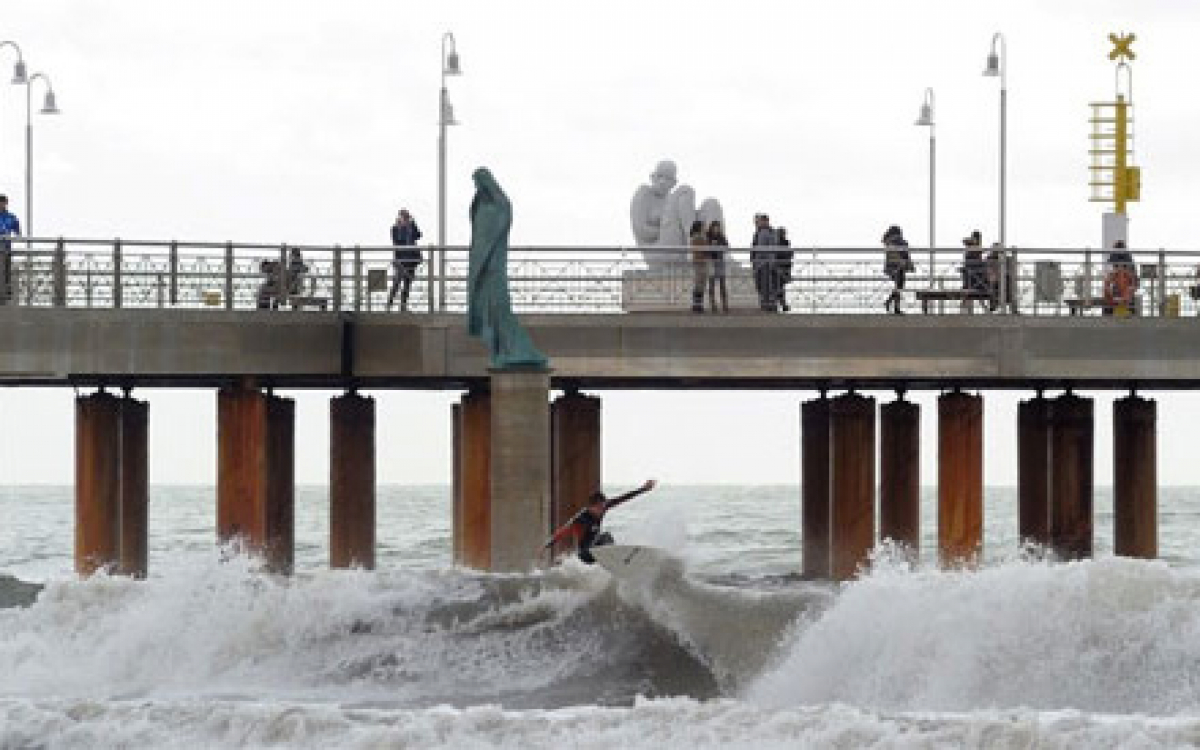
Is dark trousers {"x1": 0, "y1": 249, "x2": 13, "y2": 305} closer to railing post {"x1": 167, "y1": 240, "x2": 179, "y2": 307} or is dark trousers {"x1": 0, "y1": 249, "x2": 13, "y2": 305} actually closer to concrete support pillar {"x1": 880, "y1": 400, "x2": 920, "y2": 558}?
railing post {"x1": 167, "y1": 240, "x2": 179, "y2": 307}

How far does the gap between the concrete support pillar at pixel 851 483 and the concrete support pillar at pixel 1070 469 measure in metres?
2.53

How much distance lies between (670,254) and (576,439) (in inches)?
103

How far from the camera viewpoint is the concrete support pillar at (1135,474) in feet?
151

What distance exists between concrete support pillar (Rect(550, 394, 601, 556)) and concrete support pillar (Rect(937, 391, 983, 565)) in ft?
14.2

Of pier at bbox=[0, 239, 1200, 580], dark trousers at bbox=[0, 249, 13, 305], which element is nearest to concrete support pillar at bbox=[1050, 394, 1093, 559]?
pier at bbox=[0, 239, 1200, 580]

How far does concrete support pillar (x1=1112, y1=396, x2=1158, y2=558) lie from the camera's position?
4603 centimetres

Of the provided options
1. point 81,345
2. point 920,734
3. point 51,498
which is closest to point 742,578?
point 81,345

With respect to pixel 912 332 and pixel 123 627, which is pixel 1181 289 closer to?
pixel 912 332

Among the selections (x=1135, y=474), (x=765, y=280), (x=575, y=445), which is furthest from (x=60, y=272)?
(x=1135, y=474)

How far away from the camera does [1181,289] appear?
43.7 metres

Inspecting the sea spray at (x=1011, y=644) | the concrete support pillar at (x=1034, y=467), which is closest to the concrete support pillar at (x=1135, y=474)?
the concrete support pillar at (x=1034, y=467)

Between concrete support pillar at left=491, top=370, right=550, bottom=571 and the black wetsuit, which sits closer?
the black wetsuit

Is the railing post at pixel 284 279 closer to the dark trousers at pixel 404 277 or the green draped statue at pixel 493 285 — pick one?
the dark trousers at pixel 404 277

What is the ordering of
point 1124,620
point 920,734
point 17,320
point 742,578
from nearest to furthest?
point 920,734
point 1124,620
point 17,320
point 742,578
